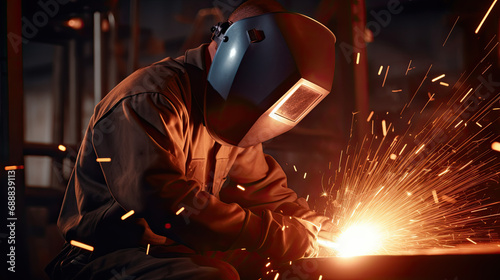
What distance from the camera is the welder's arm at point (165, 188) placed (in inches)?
52.5

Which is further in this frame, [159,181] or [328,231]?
[328,231]

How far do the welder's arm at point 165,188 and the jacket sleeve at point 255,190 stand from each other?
531mm

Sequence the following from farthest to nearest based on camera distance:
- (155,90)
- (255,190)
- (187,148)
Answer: (255,190), (187,148), (155,90)

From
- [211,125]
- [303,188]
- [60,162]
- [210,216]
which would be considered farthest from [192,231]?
[303,188]

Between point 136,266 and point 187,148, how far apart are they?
431mm

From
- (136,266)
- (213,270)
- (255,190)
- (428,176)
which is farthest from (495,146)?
(136,266)

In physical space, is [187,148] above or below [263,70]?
below

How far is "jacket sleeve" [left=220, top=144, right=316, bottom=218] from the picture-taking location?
2.02 meters

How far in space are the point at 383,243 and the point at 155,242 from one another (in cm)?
98

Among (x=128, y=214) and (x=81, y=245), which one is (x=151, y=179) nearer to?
(x=128, y=214)

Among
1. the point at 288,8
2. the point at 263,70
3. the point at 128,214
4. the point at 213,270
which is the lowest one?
the point at 213,270

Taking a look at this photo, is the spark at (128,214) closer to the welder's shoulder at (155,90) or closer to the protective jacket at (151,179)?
the protective jacket at (151,179)

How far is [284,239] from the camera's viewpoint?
1472 millimetres

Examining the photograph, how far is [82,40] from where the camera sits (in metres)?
3.47
